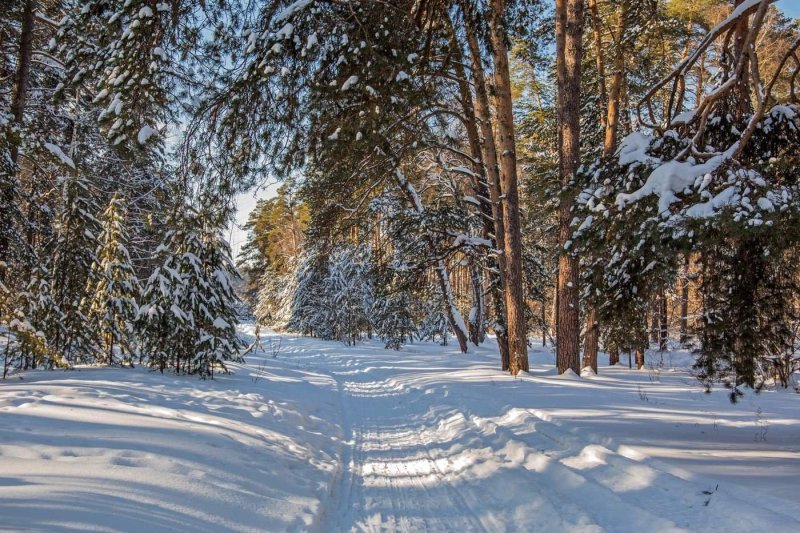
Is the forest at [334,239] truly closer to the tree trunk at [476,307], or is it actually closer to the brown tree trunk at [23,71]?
the brown tree trunk at [23,71]

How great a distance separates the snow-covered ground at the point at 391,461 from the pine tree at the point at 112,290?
2670 mm

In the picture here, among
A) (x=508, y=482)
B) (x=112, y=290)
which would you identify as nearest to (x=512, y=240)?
(x=508, y=482)

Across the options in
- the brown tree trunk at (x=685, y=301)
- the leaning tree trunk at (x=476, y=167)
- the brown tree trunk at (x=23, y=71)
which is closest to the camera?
the brown tree trunk at (x=685, y=301)

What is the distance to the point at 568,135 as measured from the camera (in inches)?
395

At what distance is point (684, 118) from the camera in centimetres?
509

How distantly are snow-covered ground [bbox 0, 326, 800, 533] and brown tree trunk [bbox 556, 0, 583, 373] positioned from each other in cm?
228

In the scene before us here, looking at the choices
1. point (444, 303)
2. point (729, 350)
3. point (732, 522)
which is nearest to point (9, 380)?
point (732, 522)

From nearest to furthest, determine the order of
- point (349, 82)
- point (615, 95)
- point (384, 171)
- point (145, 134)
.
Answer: point (145, 134) < point (349, 82) < point (384, 171) < point (615, 95)

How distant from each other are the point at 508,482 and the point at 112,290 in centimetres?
974

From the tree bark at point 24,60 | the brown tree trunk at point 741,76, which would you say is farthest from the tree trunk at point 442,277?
the tree bark at point 24,60

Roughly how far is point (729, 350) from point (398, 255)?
29.1ft

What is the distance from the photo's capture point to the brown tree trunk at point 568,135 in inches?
390

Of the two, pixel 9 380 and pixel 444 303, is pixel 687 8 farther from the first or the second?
pixel 9 380

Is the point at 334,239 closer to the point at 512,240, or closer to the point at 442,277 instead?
the point at 512,240
